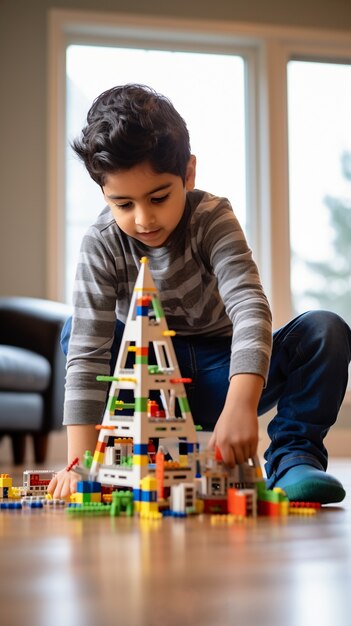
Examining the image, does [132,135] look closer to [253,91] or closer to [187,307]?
[187,307]

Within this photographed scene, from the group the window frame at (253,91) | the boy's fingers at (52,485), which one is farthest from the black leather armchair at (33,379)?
the boy's fingers at (52,485)

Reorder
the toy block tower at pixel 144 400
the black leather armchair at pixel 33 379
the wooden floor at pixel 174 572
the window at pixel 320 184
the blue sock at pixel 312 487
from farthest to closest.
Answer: the window at pixel 320 184
the black leather armchair at pixel 33 379
the blue sock at pixel 312 487
the toy block tower at pixel 144 400
the wooden floor at pixel 174 572

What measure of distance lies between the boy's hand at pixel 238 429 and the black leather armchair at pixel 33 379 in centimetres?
170

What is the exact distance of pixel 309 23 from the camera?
3992 millimetres

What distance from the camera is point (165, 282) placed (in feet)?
4.81

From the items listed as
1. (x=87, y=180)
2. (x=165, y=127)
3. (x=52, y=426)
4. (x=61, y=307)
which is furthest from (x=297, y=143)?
(x=165, y=127)

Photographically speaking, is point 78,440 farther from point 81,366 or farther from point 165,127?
point 165,127

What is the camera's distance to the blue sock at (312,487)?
119 cm

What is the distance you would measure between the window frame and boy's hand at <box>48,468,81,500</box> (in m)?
2.44

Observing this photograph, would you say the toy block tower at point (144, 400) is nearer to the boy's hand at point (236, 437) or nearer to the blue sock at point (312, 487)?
the boy's hand at point (236, 437)

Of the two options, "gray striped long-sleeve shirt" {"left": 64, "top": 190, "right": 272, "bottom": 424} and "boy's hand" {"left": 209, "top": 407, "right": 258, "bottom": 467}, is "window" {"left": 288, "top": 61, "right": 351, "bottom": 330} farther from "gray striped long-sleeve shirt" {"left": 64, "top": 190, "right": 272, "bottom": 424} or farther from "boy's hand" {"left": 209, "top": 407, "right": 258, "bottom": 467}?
"boy's hand" {"left": 209, "top": 407, "right": 258, "bottom": 467}

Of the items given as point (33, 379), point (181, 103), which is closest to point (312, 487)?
point (33, 379)

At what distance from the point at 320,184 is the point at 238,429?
3.09m

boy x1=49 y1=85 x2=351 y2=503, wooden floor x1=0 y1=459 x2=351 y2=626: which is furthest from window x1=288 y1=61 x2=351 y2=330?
A: wooden floor x1=0 y1=459 x2=351 y2=626
